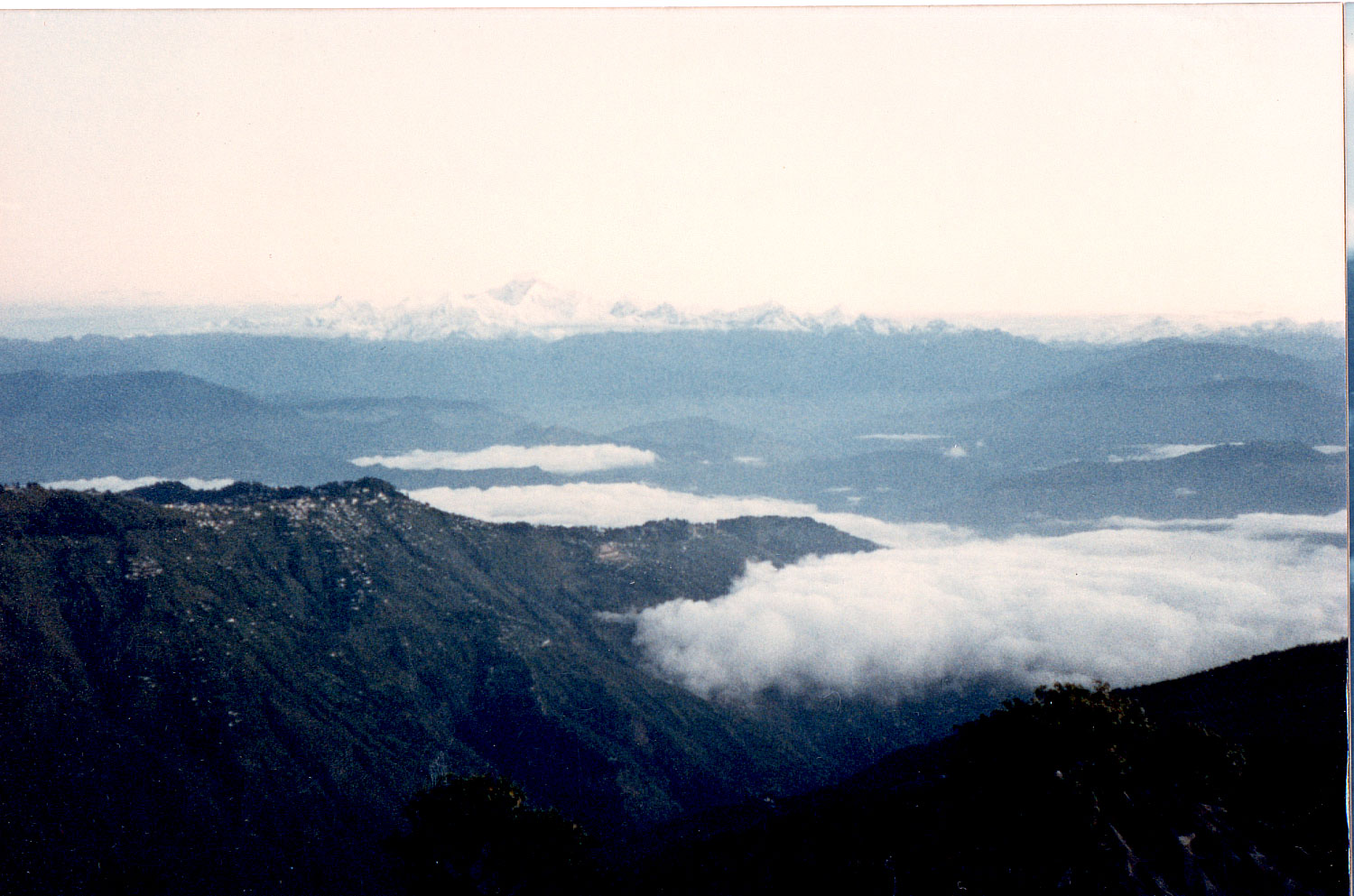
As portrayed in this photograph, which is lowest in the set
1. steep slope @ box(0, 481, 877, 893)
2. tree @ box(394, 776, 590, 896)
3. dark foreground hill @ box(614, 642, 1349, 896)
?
steep slope @ box(0, 481, 877, 893)

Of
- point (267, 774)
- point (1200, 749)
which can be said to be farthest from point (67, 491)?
point (1200, 749)

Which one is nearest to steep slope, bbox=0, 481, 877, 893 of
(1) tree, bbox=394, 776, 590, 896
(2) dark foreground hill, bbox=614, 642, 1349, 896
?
(1) tree, bbox=394, 776, 590, 896

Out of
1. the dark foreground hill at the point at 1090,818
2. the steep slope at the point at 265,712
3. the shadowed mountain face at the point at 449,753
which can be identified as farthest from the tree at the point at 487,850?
the steep slope at the point at 265,712

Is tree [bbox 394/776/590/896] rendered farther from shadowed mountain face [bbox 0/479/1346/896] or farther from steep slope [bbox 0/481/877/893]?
steep slope [bbox 0/481/877/893]

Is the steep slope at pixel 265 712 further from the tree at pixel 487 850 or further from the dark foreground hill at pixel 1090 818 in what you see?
the dark foreground hill at pixel 1090 818

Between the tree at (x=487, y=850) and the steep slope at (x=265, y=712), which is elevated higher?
the tree at (x=487, y=850)

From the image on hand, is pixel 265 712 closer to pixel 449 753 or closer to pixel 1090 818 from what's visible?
pixel 449 753

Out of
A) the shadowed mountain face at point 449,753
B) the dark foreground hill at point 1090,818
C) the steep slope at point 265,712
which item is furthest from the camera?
the steep slope at point 265,712

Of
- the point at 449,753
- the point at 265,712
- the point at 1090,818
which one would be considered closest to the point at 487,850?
the point at 1090,818
